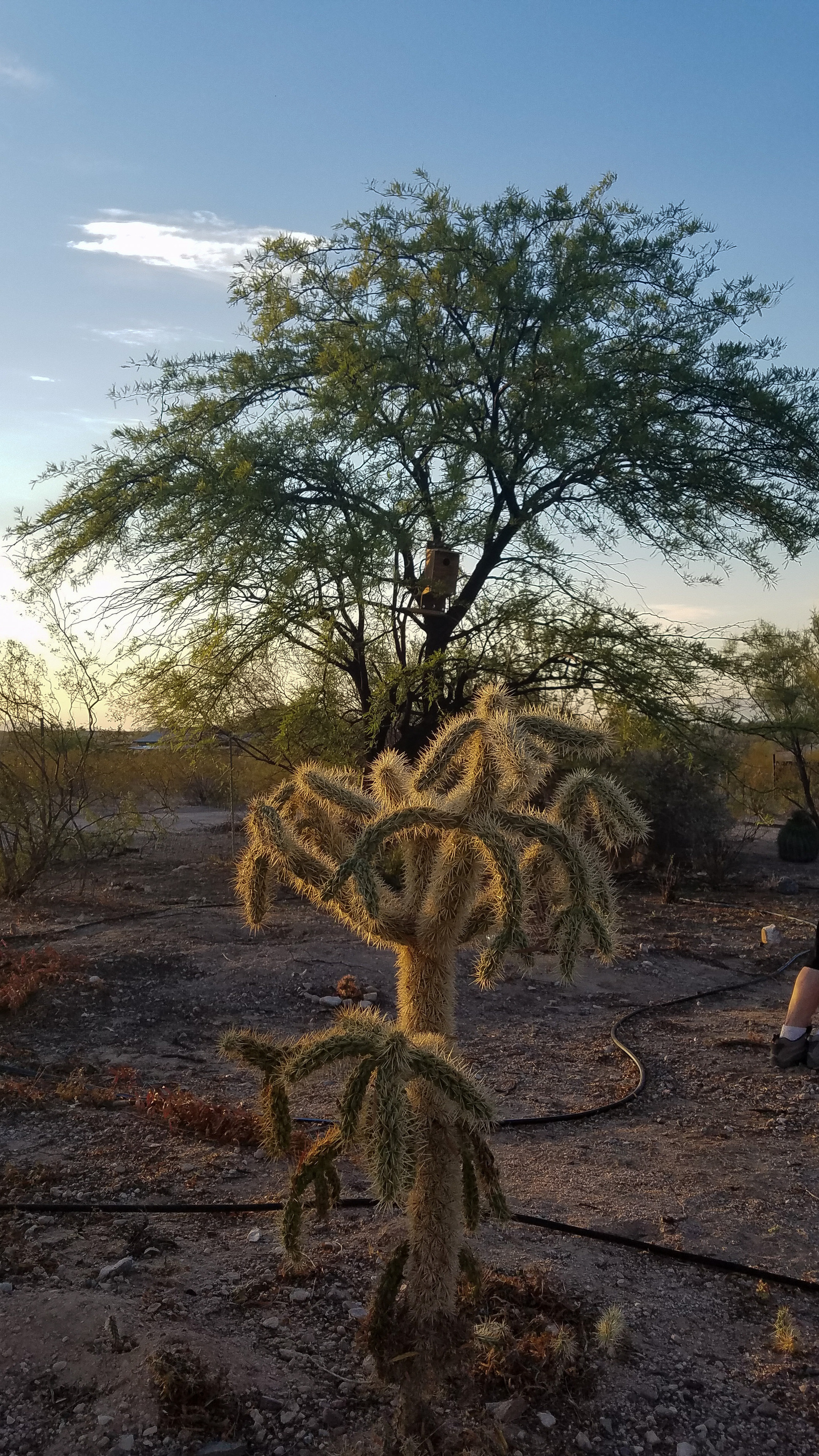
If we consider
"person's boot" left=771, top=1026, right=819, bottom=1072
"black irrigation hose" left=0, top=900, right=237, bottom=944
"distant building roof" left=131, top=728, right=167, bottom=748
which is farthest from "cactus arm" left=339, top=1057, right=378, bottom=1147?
"distant building roof" left=131, top=728, right=167, bottom=748

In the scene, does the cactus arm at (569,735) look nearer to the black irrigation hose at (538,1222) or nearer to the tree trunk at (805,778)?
the black irrigation hose at (538,1222)

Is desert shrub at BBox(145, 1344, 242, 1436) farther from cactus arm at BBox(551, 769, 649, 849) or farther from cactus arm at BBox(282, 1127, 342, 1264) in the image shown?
cactus arm at BBox(551, 769, 649, 849)

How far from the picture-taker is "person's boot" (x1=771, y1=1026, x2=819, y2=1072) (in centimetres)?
589

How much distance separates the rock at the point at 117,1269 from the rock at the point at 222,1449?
852mm

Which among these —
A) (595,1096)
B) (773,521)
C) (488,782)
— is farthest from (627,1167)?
(773,521)

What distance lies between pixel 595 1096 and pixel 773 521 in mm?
7837

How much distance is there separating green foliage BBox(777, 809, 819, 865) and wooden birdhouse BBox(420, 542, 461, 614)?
994 centimetres

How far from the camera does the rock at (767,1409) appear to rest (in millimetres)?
2723

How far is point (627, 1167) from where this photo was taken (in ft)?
14.5

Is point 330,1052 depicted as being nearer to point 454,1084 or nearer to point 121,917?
point 454,1084

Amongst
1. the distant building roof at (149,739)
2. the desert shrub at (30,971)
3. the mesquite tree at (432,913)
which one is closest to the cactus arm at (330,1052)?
the mesquite tree at (432,913)

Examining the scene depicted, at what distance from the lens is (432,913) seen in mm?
2873

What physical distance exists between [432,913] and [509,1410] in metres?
1.31

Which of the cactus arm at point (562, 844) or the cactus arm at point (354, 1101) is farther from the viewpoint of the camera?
the cactus arm at point (562, 844)
